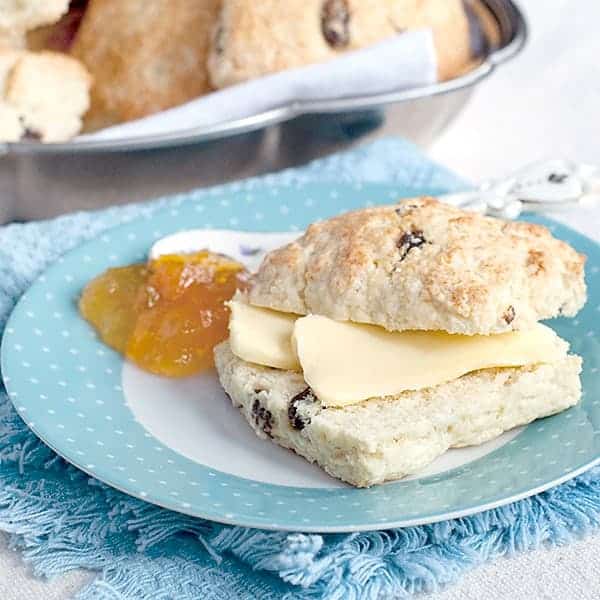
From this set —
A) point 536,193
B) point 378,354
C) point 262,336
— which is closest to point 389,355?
point 378,354

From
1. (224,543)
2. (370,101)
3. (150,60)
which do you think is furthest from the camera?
(150,60)

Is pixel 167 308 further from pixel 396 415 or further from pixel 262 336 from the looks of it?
pixel 396 415

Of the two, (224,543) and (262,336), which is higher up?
(262,336)

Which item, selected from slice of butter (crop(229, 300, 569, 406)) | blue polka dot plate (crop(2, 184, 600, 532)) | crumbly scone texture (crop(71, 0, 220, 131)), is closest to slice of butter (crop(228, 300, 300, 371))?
slice of butter (crop(229, 300, 569, 406))

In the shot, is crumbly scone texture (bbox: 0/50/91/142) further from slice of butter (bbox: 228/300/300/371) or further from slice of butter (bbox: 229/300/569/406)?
slice of butter (bbox: 229/300/569/406)

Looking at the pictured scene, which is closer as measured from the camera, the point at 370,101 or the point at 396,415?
the point at 396,415

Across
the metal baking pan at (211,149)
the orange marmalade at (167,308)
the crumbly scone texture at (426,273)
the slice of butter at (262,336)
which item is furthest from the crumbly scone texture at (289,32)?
the slice of butter at (262,336)

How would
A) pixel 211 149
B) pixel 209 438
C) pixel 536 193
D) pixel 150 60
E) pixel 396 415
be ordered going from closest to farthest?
pixel 396 415, pixel 209 438, pixel 536 193, pixel 211 149, pixel 150 60

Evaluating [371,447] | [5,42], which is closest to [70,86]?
[5,42]

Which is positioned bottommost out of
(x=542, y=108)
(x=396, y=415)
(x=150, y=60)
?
(x=542, y=108)
